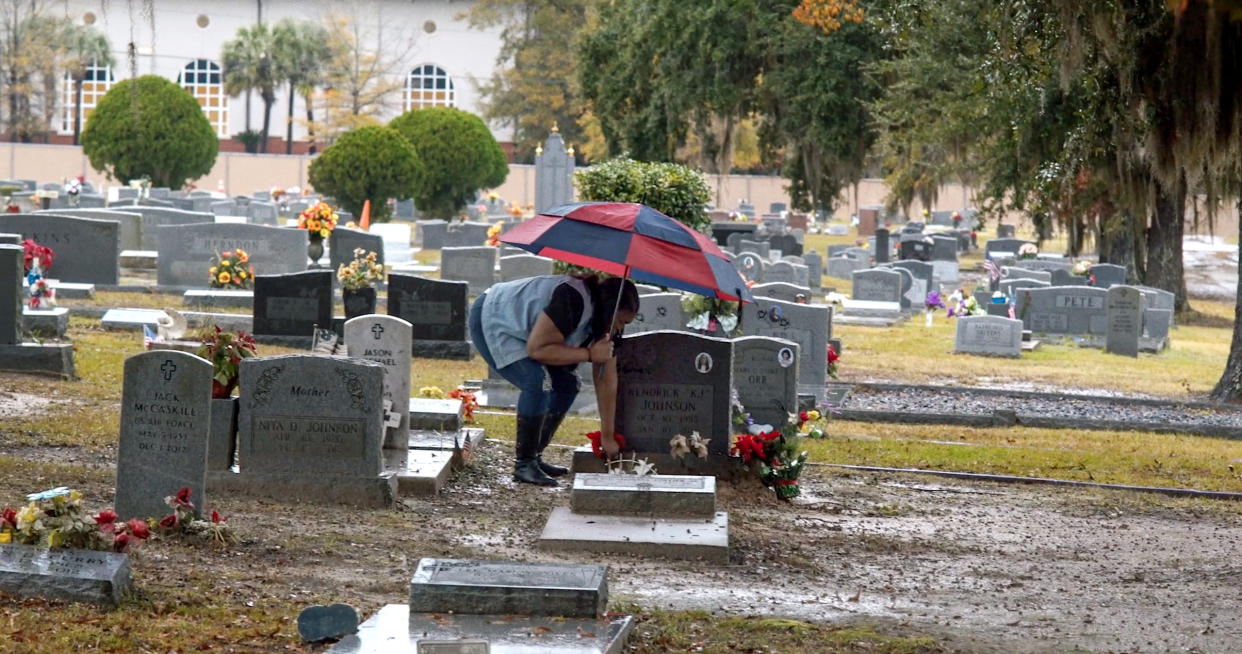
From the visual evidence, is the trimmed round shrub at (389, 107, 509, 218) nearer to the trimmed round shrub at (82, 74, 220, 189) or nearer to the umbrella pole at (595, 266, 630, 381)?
the trimmed round shrub at (82, 74, 220, 189)

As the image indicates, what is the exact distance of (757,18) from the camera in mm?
30969

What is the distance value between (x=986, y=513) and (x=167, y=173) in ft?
128

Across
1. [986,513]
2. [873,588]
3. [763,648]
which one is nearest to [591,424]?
[986,513]

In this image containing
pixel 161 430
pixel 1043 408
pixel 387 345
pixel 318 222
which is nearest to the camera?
pixel 161 430

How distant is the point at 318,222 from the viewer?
2441cm

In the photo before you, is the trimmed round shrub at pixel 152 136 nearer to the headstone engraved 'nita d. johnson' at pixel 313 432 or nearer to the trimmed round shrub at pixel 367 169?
the trimmed round shrub at pixel 367 169

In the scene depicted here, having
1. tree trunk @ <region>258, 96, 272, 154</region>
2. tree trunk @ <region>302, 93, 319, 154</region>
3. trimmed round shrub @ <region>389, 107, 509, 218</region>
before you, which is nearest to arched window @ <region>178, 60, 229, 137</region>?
tree trunk @ <region>258, 96, 272, 154</region>

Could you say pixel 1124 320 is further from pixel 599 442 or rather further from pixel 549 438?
pixel 549 438

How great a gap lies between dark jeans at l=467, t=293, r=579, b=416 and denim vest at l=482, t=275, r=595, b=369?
7 centimetres

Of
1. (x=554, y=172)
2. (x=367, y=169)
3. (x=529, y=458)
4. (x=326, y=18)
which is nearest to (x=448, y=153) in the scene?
(x=367, y=169)

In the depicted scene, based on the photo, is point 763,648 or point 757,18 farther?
point 757,18

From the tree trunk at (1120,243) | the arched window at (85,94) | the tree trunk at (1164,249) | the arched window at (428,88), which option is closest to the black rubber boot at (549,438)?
the tree trunk at (1120,243)

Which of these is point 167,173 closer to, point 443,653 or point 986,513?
point 986,513

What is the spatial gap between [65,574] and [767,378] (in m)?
5.74
